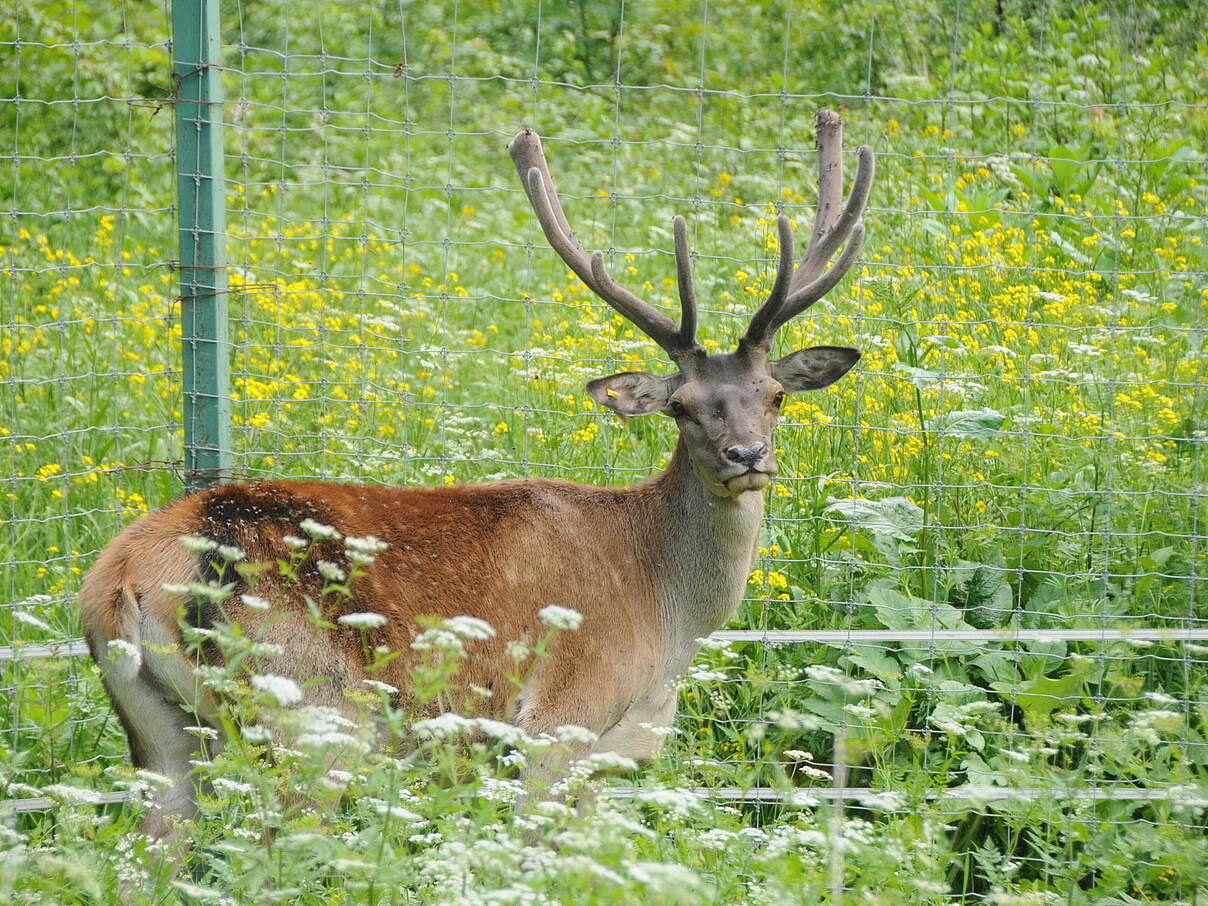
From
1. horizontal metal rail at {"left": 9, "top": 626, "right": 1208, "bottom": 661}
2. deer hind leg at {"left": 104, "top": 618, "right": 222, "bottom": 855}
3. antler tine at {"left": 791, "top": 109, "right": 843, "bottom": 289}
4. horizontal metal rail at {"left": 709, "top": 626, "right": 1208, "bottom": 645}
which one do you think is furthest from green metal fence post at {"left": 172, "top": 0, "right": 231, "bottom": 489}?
antler tine at {"left": 791, "top": 109, "right": 843, "bottom": 289}

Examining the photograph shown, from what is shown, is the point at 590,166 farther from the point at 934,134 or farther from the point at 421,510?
the point at 421,510

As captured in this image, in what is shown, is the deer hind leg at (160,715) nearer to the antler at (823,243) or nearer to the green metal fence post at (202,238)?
the green metal fence post at (202,238)

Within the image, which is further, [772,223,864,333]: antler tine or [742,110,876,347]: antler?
[772,223,864,333]: antler tine

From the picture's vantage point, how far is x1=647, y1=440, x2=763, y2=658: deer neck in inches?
196

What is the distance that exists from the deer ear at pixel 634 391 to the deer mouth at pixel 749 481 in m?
0.45

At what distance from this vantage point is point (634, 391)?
496 cm

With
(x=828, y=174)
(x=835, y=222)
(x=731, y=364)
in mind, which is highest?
(x=828, y=174)

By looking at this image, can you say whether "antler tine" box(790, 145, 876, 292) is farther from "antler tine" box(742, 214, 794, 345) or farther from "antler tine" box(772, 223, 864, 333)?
"antler tine" box(742, 214, 794, 345)

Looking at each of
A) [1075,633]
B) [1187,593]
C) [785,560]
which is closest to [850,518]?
[785,560]

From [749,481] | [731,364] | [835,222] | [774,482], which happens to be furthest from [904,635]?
[835,222]

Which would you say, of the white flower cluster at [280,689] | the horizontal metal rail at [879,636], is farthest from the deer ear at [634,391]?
the white flower cluster at [280,689]

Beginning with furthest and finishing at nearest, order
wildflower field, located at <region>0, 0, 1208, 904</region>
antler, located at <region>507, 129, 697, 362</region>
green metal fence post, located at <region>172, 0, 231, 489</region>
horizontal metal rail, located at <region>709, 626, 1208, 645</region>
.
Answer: horizontal metal rail, located at <region>709, 626, 1208, 645</region>
green metal fence post, located at <region>172, 0, 231, 489</region>
antler, located at <region>507, 129, 697, 362</region>
wildflower field, located at <region>0, 0, 1208, 904</region>

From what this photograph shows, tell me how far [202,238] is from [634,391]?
1743mm

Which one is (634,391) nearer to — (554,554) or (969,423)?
(554,554)
